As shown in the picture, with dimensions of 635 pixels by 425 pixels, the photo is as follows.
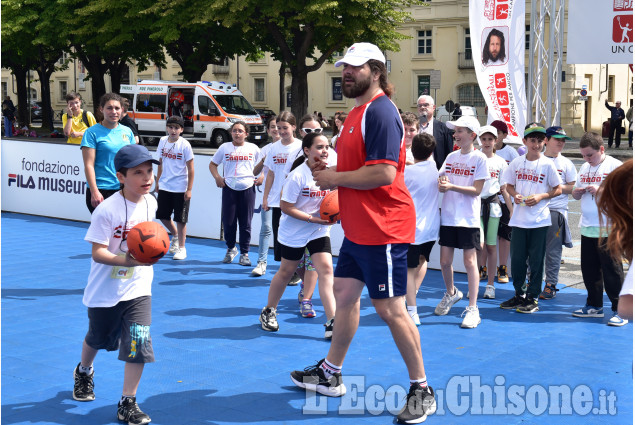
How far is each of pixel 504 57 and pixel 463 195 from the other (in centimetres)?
574

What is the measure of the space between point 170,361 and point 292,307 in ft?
7.29

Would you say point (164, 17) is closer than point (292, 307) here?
No

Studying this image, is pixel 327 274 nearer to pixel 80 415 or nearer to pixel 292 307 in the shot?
pixel 292 307

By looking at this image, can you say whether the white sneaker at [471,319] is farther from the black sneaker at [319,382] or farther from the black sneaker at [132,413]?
the black sneaker at [132,413]

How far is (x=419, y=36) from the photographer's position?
51.8 m

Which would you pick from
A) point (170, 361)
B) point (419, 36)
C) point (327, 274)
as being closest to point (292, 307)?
point (327, 274)

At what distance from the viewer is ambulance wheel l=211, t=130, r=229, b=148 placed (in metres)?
34.2

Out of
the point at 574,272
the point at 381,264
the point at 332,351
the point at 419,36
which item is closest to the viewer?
the point at 381,264

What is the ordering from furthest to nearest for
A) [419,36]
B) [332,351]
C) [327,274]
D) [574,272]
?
[419,36], [574,272], [327,274], [332,351]

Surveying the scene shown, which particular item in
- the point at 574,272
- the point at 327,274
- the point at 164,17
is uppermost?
the point at 164,17

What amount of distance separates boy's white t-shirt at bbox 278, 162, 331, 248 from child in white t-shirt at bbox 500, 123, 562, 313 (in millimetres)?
2224

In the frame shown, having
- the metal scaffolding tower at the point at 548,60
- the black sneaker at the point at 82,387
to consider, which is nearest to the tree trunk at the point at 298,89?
the metal scaffolding tower at the point at 548,60

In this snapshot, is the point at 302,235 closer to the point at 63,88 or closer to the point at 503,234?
the point at 503,234

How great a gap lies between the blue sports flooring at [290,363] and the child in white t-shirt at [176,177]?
1.80m
